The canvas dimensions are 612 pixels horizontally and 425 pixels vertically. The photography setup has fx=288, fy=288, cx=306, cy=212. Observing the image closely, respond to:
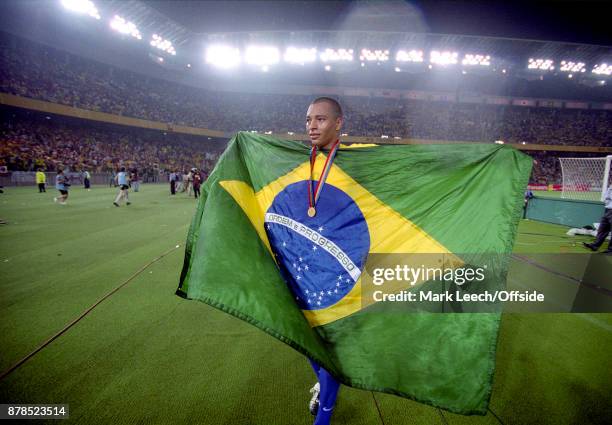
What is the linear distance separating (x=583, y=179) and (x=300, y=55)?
2462cm

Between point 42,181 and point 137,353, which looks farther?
point 42,181

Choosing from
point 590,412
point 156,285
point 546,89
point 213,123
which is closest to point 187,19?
point 213,123

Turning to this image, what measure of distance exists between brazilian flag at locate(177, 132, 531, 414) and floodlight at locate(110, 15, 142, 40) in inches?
1299

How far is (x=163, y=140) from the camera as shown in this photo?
34906mm

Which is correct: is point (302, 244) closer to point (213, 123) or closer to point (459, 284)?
point (459, 284)

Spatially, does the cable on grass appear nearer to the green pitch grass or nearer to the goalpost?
the green pitch grass

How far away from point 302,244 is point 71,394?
221cm

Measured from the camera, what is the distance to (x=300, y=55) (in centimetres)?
2858

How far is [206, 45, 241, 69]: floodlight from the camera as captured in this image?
30094mm

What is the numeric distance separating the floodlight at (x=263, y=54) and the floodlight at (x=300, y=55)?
3.87 feet

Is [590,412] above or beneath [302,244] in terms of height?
beneath

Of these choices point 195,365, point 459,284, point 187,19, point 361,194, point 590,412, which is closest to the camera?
point 459,284

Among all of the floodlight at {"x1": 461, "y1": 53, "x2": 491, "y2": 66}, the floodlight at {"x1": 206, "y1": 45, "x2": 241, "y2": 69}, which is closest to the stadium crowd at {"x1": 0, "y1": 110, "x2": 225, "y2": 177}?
the floodlight at {"x1": 206, "y1": 45, "x2": 241, "y2": 69}

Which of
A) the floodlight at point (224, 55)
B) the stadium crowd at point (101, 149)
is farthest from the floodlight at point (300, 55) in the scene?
the stadium crowd at point (101, 149)
